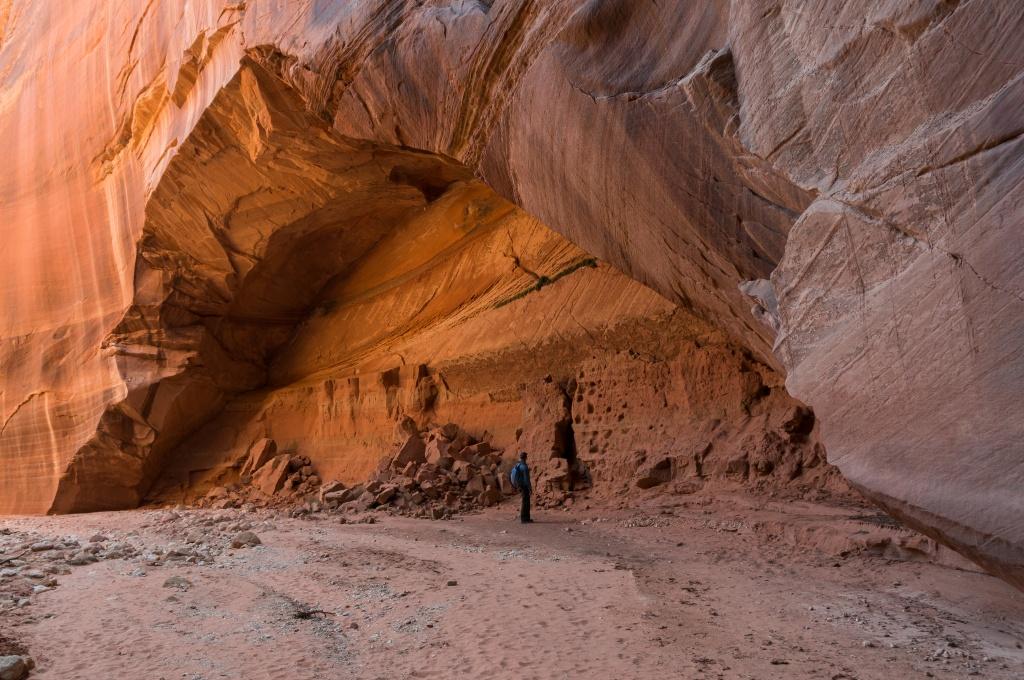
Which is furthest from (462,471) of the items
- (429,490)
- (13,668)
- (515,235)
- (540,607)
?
(13,668)

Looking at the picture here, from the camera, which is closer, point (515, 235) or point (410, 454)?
point (410, 454)

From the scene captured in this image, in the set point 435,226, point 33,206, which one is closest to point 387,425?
point 435,226

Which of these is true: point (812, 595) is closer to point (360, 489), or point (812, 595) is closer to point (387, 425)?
point (360, 489)

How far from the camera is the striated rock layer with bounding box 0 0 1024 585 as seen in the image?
2.97m

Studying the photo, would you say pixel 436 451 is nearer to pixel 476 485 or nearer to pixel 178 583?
pixel 476 485

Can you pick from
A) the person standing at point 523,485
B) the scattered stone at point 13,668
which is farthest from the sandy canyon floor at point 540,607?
the person standing at point 523,485

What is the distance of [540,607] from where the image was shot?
393cm

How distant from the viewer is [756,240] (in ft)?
14.4

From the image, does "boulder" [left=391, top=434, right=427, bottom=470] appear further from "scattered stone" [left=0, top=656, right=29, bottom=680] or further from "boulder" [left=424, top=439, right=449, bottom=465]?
"scattered stone" [left=0, top=656, right=29, bottom=680]

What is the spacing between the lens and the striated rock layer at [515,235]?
2.97 metres

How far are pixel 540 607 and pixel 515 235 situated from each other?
6.91m

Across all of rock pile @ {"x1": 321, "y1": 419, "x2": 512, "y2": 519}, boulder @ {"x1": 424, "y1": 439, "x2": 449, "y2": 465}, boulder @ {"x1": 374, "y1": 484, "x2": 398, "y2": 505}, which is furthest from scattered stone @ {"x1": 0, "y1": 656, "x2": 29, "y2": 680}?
boulder @ {"x1": 424, "y1": 439, "x2": 449, "y2": 465}

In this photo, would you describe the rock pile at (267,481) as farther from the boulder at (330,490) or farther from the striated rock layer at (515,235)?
the boulder at (330,490)

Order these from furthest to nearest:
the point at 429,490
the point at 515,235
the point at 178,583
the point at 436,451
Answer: the point at 515,235 < the point at 436,451 < the point at 429,490 < the point at 178,583
